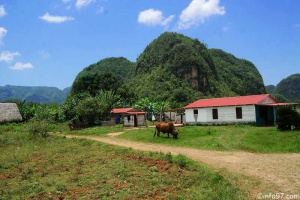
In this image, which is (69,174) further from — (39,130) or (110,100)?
(110,100)

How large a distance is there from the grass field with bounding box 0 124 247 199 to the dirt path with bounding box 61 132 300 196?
4.43ft

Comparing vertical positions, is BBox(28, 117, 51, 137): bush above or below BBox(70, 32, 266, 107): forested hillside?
below

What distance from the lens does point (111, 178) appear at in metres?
11.1

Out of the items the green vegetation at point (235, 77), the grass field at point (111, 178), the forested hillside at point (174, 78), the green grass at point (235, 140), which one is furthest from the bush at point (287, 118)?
the green vegetation at point (235, 77)

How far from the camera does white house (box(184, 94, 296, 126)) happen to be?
2883cm

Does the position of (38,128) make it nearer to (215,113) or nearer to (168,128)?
(168,128)

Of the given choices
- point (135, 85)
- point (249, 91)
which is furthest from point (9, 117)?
point (249, 91)

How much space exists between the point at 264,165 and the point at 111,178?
6.96m

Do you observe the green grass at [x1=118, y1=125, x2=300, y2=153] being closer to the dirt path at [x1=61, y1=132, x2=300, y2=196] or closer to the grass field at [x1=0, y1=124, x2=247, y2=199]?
the dirt path at [x1=61, y1=132, x2=300, y2=196]

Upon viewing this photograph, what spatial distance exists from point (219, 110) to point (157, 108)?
18.0 metres

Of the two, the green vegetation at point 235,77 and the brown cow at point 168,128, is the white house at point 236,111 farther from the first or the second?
the green vegetation at point 235,77

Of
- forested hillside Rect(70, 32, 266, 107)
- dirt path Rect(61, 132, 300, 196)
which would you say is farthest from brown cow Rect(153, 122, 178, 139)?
forested hillside Rect(70, 32, 266, 107)

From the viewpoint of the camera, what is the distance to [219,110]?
31.3 m

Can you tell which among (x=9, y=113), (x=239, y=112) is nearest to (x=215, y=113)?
(x=239, y=112)
